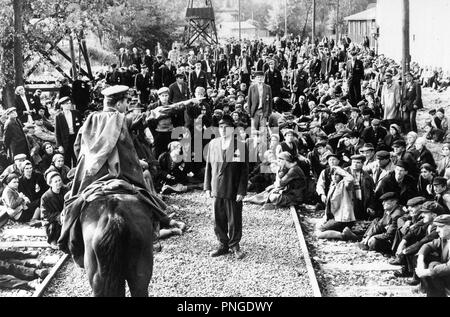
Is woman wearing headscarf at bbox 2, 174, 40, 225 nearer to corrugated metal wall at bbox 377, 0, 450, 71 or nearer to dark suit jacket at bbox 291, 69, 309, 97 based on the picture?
dark suit jacket at bbox 291, 69, 309, 97

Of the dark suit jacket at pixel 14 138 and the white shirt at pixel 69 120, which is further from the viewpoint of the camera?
the white shirt at pixel 69 120

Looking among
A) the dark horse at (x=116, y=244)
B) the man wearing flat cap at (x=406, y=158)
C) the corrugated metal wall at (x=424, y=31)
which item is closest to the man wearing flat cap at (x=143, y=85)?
the man wearing flat cap at (x=406, y=158)

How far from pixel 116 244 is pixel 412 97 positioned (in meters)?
13.1

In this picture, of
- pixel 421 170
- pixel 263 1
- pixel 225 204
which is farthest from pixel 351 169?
pixel 263 1

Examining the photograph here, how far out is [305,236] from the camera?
10.3 m

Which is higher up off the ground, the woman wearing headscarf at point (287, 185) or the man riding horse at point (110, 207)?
the man riding horse at point (110, 207)

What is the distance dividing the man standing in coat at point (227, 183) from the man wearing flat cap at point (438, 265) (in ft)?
8.22

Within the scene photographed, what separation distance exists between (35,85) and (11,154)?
11439mm

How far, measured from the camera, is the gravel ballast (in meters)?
7.92

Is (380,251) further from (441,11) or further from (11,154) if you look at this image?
(441,11)

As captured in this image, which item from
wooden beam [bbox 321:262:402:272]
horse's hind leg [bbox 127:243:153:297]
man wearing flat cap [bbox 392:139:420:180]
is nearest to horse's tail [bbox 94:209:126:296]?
horse's hind leg [bbox 127:243:153:297]

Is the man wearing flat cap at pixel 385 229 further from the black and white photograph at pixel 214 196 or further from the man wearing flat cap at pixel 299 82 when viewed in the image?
the man wearing flat cap at pixel 299 82

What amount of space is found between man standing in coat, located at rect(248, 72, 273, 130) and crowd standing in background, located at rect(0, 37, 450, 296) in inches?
1.1

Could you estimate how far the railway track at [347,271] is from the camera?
7.94m
